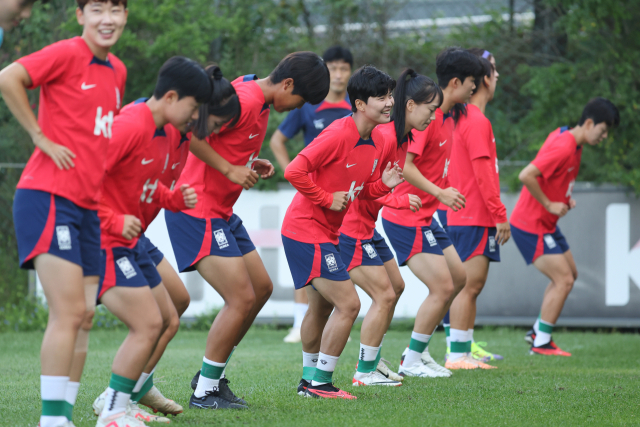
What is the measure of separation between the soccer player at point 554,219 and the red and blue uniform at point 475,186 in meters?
1.07

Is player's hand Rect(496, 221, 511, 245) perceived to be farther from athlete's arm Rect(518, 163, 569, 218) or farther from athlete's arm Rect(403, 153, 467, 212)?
athlete's arm Rect(518, 163, 569, 218)

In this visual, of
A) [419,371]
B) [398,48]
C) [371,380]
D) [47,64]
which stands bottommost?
[419,371]

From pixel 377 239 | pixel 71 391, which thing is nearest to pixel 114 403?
pixel 71 391

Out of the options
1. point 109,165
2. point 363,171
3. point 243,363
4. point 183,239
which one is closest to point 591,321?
point 243,363

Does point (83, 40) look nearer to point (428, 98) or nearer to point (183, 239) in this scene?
point (183, 239)

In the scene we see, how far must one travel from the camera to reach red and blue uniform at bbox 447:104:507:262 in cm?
620

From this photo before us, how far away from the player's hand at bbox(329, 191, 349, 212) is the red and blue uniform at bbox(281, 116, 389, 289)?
3 cm

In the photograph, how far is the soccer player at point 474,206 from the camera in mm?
6215

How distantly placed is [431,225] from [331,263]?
5.15 feet

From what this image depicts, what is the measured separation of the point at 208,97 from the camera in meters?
3.67

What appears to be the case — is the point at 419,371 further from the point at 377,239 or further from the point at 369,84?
the point at 369,84

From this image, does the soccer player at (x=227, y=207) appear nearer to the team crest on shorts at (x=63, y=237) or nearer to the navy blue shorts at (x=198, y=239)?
the navy blue shorts at (x=198, y=239)

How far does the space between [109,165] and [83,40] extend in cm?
57

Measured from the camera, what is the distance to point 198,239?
4.32 m
